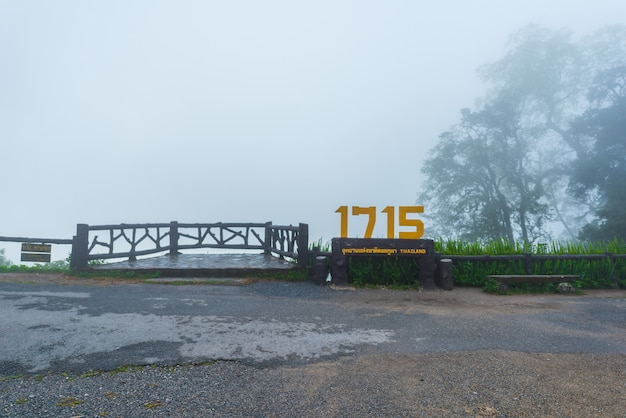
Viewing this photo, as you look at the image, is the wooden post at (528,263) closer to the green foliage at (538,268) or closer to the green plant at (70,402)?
the green foliage at (538,268)

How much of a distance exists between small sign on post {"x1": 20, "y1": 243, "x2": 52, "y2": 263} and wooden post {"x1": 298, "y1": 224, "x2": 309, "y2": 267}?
24.2 ft

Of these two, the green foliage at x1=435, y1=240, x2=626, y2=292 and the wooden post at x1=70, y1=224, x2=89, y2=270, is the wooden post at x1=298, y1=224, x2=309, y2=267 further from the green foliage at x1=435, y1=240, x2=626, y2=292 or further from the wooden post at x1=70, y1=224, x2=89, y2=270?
the wooden post at x1=70, y1=224, x2=89, y2=270

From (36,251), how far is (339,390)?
1130 centimetres

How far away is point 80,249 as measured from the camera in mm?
10734

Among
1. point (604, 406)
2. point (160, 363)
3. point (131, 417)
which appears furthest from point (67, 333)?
point (604, 406)

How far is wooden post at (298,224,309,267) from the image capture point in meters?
10.4

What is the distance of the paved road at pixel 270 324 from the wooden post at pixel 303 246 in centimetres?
179

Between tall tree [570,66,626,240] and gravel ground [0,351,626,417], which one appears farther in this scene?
tall tree [570,66,626,240]

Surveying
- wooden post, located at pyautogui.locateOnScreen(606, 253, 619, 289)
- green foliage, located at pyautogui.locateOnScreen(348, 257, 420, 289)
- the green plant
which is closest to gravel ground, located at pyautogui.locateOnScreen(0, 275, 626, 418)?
the green plant

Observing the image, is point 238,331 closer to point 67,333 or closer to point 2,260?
point 67,333

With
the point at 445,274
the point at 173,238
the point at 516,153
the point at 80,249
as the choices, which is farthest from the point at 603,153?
the point at 80,249

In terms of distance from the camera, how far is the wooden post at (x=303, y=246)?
1044 centimetres

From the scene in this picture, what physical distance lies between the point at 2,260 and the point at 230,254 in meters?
16.5

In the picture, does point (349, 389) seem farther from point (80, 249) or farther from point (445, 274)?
point (80, 249)
